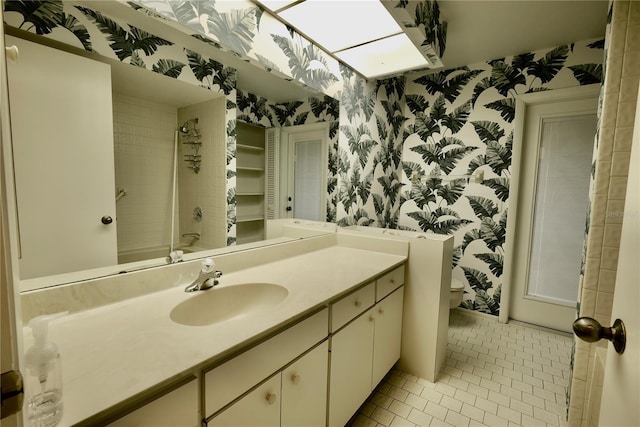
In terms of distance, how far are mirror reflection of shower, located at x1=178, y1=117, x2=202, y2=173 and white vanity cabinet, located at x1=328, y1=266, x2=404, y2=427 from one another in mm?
845

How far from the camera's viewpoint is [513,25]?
6.81 ft

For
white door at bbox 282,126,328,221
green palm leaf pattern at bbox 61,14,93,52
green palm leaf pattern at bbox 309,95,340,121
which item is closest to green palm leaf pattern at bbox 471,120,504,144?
green palm leaf pattern at bbox 309,95,340,121

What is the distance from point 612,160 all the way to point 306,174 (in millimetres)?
1510

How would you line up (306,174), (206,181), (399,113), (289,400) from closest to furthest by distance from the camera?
(289,400) → (206,181) → (306,174) → (399,113)

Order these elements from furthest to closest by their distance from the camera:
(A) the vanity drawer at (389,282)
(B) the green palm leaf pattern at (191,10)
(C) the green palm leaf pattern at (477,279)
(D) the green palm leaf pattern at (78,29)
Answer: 1. (C) the green palm leaf pattern at (477,279)
2. (A) the vanity drawer at (389,282)
3. (B) the green palm leaf pattern at (191,10)
4. (D) the green palm leaf pattern at (78,29)

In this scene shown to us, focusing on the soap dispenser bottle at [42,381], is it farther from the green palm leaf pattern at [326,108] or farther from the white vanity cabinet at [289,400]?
the green palm leaf pattern at [326,108]

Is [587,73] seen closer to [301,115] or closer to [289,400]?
[301,115]

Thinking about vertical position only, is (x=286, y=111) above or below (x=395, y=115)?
below

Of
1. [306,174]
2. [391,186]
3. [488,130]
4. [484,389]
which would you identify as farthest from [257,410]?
[488,130]

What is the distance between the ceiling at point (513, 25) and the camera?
1.83 metres

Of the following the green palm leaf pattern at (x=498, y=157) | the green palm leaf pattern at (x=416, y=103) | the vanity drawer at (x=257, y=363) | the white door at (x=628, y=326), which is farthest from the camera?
the green palm leaf pattern at (x=416, y=103)

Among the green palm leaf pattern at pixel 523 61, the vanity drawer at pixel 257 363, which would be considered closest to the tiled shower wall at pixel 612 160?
the vanity drawer at pixel 257 363

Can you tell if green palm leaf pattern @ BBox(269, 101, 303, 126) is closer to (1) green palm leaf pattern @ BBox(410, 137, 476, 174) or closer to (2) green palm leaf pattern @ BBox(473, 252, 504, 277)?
(1) green palm leaf pattern @ BBox(410, 137, 476, 174)

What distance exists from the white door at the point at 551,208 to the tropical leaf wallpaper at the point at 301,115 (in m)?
1.68
